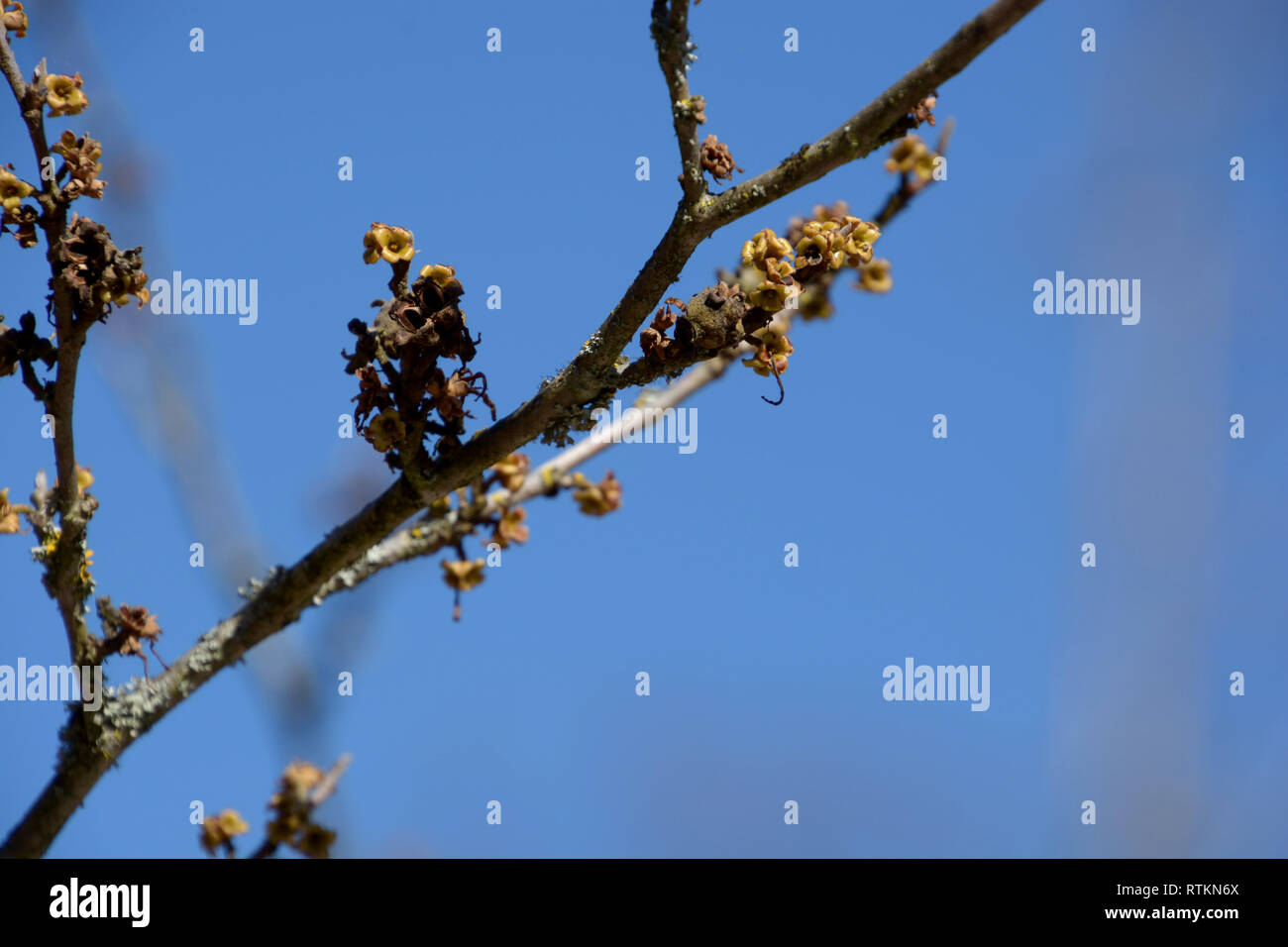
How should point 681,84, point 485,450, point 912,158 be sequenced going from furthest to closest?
point 912,158
point 485,450
point 681,84

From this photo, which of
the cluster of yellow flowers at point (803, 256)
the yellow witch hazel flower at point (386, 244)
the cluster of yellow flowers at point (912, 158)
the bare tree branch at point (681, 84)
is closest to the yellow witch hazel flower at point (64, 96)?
the yellow witch hazel flower at point (386, 244)

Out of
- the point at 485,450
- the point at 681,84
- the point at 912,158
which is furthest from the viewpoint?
the point at 912,158

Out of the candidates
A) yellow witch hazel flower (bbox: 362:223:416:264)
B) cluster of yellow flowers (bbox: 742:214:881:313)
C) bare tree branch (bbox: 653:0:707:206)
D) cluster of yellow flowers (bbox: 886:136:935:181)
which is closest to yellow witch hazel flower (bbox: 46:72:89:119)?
yellow witch hazel flower (bbox: 362:223:416:264)

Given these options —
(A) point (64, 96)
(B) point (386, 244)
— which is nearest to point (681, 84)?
(B) point (386, 244)

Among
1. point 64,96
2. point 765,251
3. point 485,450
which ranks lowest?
point 485,450

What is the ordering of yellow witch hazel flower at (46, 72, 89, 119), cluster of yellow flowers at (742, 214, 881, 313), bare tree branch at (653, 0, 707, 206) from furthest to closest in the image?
1. yellow witch hazel flower at (46, 72, 89, 119)
2. cluster of yellow flowers at (742, 214, 881, 313)
3. bare tree branch at (653, 0, 707, 206)

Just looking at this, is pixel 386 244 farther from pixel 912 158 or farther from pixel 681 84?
pixel 912 158

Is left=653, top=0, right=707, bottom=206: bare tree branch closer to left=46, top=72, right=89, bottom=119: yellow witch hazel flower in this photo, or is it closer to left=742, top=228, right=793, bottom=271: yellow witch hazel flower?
left=742, top=228, right=793, bottom=271: yellow witch hazel flower

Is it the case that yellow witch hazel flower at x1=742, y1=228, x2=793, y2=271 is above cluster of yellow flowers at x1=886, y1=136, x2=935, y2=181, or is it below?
below
